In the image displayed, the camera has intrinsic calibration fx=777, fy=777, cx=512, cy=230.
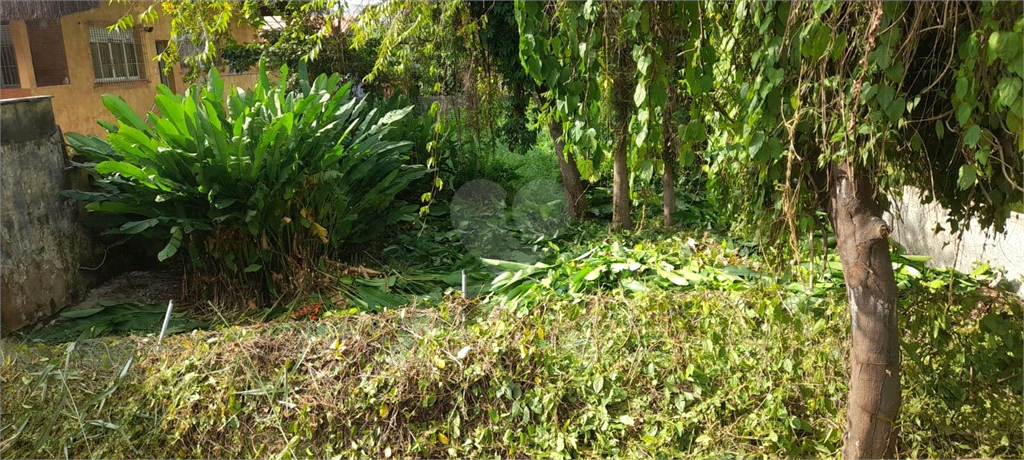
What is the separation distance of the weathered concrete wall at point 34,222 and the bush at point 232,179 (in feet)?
0.62

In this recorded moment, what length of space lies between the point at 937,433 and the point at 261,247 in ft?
13.5

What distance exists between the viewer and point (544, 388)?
11.1 ft

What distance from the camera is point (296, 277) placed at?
5398 mm

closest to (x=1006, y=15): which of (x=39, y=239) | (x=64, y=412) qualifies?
(x=64, y=412)

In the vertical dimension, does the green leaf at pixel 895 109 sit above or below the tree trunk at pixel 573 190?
above

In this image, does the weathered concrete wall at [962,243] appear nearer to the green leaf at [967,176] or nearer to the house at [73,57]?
the green leaf at [967,176]

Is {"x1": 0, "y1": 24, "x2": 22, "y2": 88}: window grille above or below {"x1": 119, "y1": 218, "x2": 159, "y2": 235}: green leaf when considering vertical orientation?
above

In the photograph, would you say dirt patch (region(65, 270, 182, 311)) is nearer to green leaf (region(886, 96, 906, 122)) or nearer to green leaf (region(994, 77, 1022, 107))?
green leaf (region(886, 96, 906, 122))

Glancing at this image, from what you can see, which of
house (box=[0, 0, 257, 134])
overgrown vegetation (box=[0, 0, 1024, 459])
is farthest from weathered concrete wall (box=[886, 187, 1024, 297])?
house (box=[0, 0, 257, 134])

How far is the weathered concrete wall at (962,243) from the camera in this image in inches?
174

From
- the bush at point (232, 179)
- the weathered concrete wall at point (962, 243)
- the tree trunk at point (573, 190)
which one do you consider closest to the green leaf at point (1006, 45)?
the weathered concrete wall at point (962, 243)

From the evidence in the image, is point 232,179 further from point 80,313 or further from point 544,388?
point 544,388

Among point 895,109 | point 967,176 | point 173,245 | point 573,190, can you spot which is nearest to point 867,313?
point 967,176

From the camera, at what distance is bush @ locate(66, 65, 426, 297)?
499 centimetres
